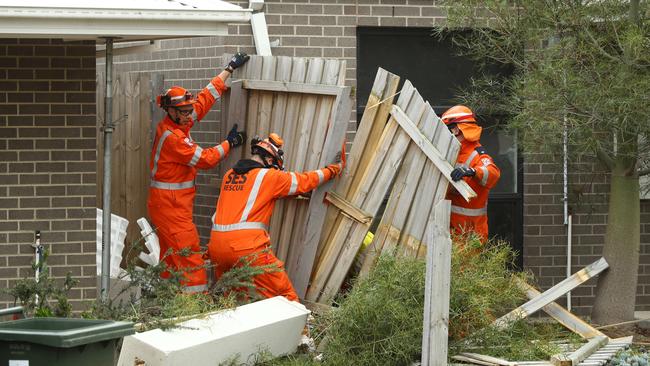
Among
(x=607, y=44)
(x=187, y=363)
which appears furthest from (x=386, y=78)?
(x=187, y=363)

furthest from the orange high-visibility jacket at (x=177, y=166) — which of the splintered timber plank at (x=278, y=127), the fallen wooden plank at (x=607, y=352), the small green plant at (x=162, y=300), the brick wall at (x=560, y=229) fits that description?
the fallen wooden plank at (x=607, y=352)

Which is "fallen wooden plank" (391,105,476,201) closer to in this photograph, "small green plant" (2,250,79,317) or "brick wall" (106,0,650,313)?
"brick wall" (106,0,650,313)

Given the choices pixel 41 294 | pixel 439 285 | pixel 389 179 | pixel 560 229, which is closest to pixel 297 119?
pixel 389 179

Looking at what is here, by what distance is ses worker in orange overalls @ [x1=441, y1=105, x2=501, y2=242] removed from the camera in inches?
428

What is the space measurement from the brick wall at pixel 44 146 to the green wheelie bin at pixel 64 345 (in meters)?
2.57

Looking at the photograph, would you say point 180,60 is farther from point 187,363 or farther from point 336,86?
point 187,363

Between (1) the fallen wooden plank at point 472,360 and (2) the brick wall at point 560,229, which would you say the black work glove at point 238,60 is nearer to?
(2) the brick wall at point 560,229

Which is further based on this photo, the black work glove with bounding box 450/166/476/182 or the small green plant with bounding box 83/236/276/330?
the black work glove with bounding box 450/166/476/182

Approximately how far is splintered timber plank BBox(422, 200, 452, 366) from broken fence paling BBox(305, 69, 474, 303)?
1.54 m

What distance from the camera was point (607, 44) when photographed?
9.55 metres

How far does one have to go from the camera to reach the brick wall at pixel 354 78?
12148 millimetres

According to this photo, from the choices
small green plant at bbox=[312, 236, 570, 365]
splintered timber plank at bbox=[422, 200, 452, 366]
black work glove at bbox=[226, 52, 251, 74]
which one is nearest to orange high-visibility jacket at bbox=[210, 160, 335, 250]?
small green plant at bbox=[312, 236, 570, 365]

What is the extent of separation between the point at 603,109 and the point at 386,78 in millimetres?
2194

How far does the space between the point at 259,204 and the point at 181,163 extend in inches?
56.4
